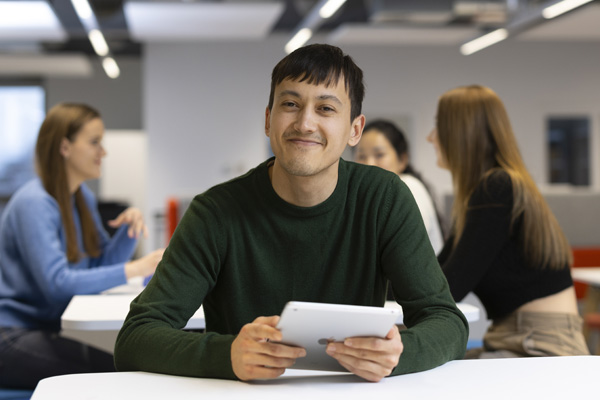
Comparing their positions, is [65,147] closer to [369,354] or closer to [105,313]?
[105,313]

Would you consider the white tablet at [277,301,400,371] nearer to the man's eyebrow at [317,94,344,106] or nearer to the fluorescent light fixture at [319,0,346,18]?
the man's eyebrow at [317,94,344,106]

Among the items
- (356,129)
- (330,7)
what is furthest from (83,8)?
(356,129)

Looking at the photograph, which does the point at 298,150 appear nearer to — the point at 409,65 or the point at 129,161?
the point at 409,65

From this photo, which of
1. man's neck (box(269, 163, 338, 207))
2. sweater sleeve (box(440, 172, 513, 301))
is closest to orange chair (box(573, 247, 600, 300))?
sweater sleeve (box(440, 172, 513, 301))

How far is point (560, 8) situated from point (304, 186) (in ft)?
19.7

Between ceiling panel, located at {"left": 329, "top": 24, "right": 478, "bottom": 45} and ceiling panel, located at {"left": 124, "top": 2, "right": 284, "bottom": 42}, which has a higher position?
ceiling panel, located at {"left": 124, "top": 2, "right": 284, "bottom": 42}

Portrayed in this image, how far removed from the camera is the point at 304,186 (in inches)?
59.9

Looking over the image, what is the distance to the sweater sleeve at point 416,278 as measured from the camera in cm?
142

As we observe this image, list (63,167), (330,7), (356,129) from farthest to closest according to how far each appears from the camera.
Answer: (330,7)
(63,167)
(356,129)

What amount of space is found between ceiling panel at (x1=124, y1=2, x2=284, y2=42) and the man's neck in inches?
230

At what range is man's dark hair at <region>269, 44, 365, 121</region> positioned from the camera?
1495mm

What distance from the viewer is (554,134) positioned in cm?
1094

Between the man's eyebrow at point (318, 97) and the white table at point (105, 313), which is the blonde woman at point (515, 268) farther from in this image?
the man's eyebrow at point (318, 97)

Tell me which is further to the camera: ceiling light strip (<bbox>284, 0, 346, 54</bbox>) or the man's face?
ceiling light strip (<bbox>284, 0, 346, 54</bbox>)
